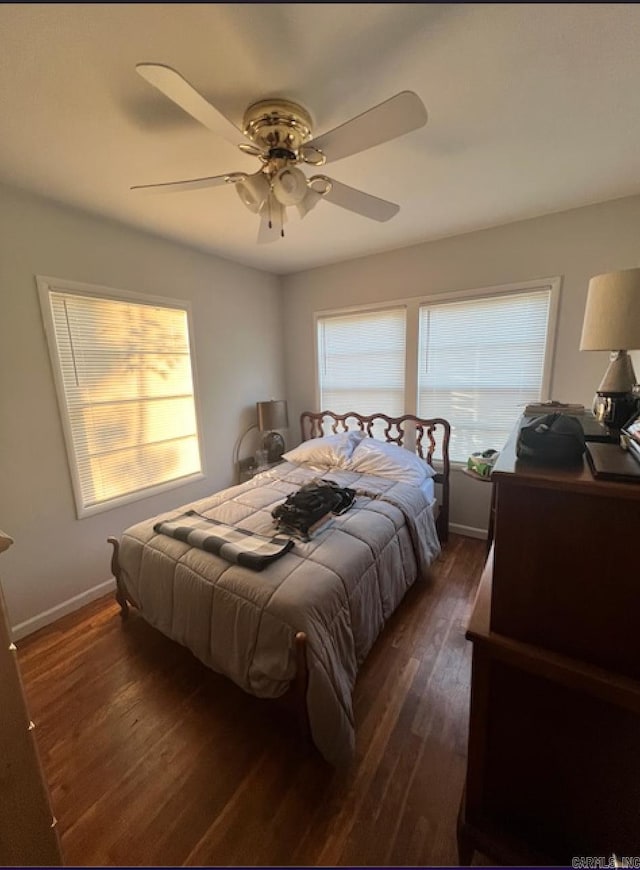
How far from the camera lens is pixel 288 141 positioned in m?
1.38

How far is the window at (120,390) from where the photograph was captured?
2.17 metres

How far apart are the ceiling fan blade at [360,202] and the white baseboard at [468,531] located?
2567 millimetres

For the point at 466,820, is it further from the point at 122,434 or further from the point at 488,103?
the point at 122,434

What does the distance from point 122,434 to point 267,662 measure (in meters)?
1.96

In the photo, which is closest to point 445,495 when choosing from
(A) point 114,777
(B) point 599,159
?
(B) point 599,159

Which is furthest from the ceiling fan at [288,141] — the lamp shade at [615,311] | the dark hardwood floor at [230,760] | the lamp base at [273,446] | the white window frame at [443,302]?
the dark hardwood floor at [230,760]

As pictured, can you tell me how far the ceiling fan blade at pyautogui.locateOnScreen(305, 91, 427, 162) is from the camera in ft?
3.31

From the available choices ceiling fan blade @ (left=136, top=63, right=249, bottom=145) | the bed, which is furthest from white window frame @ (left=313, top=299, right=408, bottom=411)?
ceiling fan blade @ (left=136, top=63, right=249, bottom=145)

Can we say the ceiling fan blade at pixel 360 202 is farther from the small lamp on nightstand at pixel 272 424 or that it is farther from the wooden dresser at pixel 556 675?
the small lamp on nightstand at pixel 272 424

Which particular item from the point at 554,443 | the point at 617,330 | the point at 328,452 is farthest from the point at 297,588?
the point at 328,452

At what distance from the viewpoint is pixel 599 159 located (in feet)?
5.73

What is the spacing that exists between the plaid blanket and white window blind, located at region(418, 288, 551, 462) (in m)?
2.02

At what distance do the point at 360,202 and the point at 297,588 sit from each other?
5.87 feet

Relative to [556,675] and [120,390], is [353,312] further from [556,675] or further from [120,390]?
[556,675]
